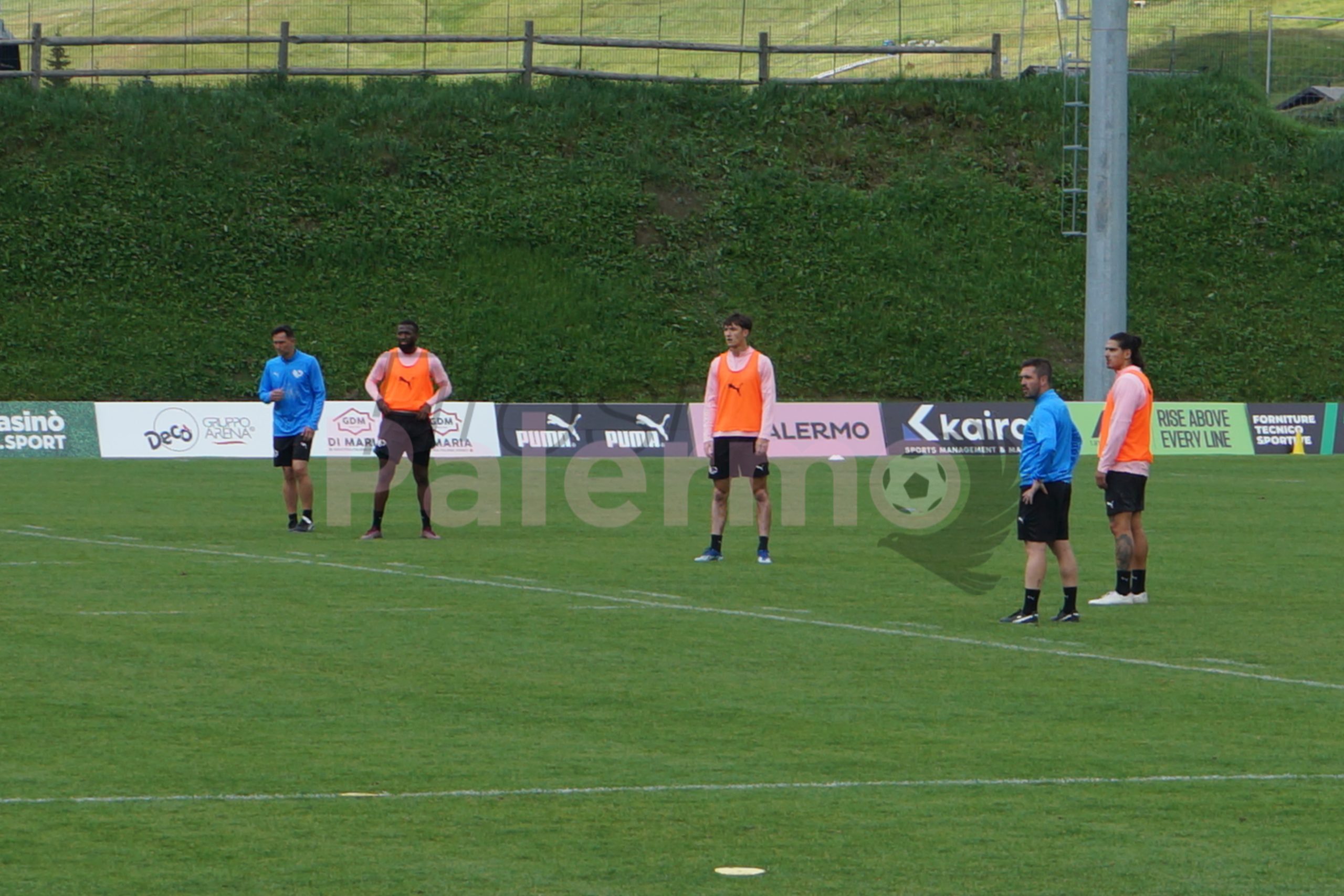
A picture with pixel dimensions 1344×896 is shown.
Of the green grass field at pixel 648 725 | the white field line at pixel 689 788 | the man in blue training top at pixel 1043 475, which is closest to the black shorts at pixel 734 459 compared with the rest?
the green grass field at pixel 648 725

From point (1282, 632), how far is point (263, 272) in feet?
105

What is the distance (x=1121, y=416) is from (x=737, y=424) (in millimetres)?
3833

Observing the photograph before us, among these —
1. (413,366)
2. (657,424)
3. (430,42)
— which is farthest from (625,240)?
(413,366)

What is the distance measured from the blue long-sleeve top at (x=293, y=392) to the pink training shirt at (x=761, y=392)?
173 inches

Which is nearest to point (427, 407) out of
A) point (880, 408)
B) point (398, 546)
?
point (398, 546)

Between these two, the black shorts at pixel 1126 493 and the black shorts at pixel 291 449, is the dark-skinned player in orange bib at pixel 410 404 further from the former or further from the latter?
the black shorts at pixel 1126 493

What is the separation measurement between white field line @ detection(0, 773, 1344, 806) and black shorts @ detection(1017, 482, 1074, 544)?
4.32 meters

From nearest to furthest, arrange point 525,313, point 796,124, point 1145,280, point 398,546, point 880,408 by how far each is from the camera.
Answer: point 398,546, point 880,408, point 525,313, point 1145,280, point 796,124

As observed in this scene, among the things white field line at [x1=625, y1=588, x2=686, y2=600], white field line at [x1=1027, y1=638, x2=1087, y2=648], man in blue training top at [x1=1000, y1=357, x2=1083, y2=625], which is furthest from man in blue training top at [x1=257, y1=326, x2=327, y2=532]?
white field line at [x1=1027, y1=638, x2=1087, y2=648]

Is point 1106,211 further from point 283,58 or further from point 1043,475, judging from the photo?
point 283,58

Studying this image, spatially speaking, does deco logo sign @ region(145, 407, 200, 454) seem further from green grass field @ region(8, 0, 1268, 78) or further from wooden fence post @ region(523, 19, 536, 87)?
green grass field @ region(8, 0, 1268, 78)

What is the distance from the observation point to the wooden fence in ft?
153

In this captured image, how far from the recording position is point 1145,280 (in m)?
44.6

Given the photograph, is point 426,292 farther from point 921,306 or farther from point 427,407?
point 427,407
